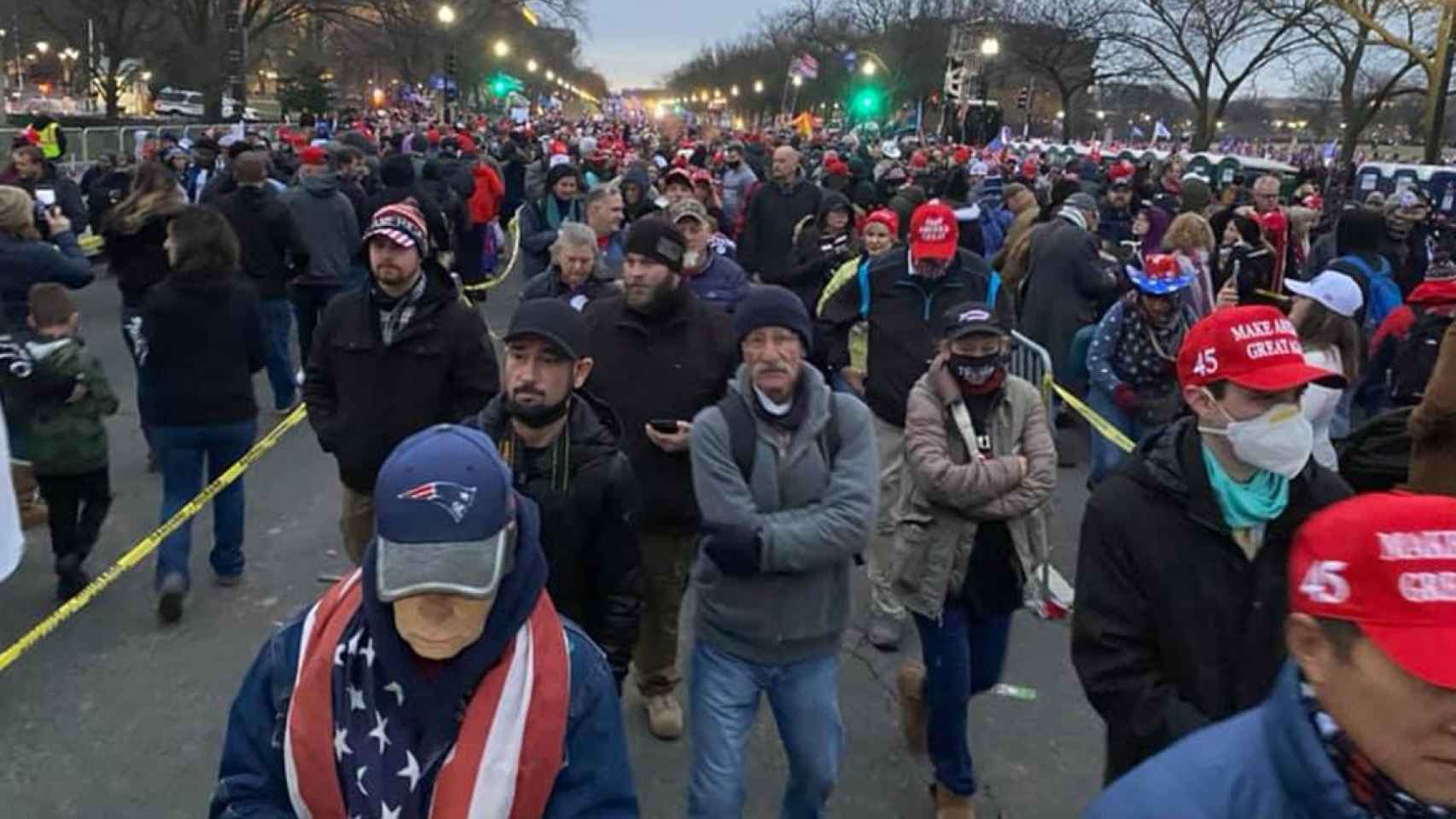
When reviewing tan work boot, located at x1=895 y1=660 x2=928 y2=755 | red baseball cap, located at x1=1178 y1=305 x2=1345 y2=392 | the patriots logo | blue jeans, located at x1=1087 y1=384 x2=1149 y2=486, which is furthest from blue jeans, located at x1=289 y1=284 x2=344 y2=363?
the patriots logo

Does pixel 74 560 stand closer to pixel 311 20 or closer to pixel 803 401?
pixel 803 401

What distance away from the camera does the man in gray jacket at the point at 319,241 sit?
9.18 metres

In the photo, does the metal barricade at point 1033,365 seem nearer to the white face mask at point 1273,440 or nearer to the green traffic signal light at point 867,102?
the white face mask at point 1273,440

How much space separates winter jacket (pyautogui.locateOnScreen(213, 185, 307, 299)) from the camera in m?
8.60

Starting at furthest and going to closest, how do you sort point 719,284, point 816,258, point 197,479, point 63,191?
point 63,191 → point 816,258 → point 719,284 → point 197,479

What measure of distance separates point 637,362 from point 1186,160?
24.8m

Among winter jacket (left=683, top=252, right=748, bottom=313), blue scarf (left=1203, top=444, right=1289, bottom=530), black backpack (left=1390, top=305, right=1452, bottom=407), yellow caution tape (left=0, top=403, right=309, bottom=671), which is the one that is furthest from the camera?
winter jacket (left=683, top=252, right=748, bottom=313)

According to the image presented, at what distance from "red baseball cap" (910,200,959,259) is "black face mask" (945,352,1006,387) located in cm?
155

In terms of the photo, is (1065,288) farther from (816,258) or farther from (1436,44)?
(1436,44)

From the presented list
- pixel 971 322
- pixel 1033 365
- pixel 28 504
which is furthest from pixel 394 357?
pixel 1033 365

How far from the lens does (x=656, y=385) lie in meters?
4.38

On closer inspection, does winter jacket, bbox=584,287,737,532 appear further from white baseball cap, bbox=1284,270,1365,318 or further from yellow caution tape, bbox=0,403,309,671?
white baseball cap, bbox=1284,270,1365,318

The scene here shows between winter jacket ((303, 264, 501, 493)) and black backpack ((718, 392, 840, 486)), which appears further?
winter jacket ((303, 264, 501, 493))

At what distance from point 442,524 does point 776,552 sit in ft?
5.15
